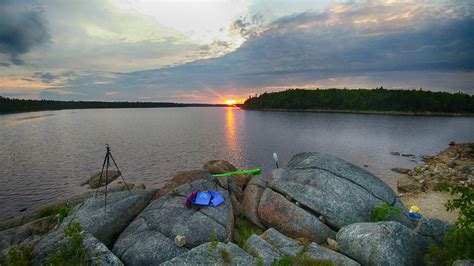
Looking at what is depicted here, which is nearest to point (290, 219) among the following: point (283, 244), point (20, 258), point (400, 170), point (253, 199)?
point (283, 244)

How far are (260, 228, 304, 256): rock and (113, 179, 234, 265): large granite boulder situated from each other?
6.37ft

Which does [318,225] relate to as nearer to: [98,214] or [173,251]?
[173,251]

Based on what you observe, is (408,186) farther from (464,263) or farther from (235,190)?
(464,263)

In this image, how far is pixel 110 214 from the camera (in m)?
12.7

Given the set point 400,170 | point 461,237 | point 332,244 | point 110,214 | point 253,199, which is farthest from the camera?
point 400,170

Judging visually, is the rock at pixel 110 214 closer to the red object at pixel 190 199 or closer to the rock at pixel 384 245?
the red object at pixel 190 199

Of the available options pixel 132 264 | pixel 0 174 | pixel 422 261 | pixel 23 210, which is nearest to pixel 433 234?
pixel 422 261

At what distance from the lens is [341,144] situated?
2512 inches

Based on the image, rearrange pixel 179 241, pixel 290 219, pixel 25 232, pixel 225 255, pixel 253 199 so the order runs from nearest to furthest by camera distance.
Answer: pixel 225 255 < pixel 179 241 < pixel 290 219 < pixel 253 199 < pixel 25 232

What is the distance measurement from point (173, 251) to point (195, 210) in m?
2.46

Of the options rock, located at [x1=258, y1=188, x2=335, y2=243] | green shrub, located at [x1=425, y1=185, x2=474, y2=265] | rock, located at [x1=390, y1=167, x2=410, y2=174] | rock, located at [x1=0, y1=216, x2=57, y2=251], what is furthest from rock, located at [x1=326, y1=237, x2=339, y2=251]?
rock, located at [x1=390, y1=167, x2=410, y2=174]

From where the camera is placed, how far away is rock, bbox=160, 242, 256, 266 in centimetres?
866

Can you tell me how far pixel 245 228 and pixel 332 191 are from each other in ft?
16.4

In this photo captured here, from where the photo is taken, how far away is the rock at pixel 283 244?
10.1 metres
